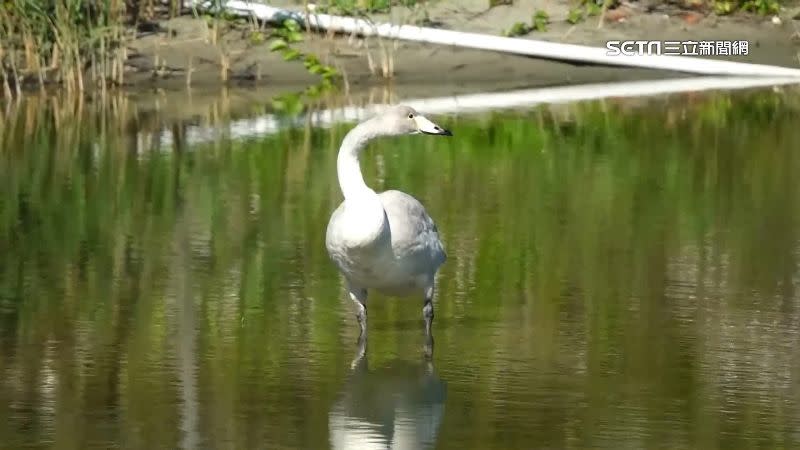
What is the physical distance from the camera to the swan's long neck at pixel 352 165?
888 cm

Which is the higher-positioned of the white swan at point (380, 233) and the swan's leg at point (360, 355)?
the white swan at point (380, 233)

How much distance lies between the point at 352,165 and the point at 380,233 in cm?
40

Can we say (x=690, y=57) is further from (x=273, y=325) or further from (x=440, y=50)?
(x=273, y=325)

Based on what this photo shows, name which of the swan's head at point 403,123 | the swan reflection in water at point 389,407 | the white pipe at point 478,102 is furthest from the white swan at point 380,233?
the white pipe at point 478,102

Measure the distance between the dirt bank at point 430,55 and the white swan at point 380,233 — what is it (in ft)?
41.0

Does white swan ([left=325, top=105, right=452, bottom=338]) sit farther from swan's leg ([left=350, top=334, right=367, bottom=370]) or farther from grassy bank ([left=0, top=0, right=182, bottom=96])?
grassy bank ([left=0, top=0, right=182, bottom=96])

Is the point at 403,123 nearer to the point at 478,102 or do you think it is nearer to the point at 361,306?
the point at 361,306

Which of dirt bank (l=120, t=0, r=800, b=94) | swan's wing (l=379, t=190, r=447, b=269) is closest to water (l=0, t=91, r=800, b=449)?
swan's wing (l=379, t=190, r=447, b=269)

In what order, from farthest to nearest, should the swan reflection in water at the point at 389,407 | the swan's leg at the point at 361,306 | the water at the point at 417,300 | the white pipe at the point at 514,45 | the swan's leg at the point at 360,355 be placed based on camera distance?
1. the white pipe at the point at 514,45
2. the swan's leg at the point at 361,306
3. the swan's leg at the point at 360,355
4. the water at the point at 417,300
5. the swan reflection in water at the point at 389,407

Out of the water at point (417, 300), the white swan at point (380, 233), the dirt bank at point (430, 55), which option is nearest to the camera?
the water at point (417, 300)

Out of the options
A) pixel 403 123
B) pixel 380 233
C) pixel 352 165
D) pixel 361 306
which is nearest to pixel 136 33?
pixel 361 306

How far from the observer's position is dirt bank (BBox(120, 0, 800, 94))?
22391mm

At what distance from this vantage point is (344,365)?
9062mm

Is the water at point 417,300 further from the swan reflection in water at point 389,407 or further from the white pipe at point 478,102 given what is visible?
the white pipe at point 478,102
